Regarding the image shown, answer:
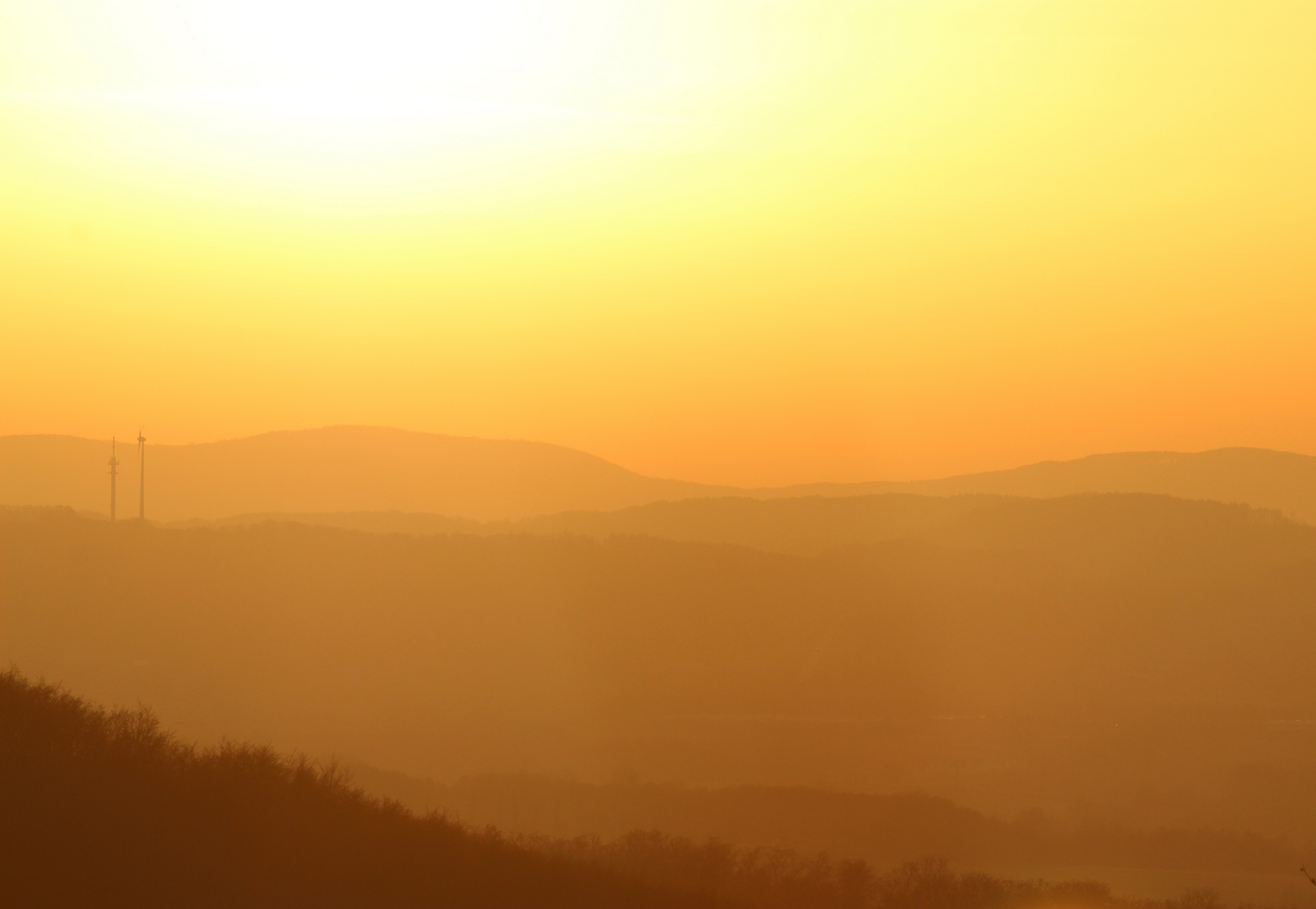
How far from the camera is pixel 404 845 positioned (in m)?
14.7

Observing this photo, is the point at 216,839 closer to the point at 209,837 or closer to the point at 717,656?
the point at 209,837

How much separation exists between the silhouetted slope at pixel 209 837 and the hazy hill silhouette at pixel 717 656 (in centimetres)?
8315

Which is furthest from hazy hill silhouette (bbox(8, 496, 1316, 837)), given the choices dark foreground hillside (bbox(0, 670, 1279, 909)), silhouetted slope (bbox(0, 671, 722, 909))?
silhouetted slope (bbox(0, 671, 722, 909))

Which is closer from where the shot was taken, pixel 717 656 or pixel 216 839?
pixel 216 839

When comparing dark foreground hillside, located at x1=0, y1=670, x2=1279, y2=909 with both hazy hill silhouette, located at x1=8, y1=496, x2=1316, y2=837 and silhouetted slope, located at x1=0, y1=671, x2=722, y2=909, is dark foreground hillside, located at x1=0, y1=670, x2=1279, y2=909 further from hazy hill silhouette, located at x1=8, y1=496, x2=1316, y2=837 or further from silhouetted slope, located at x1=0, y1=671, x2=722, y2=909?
hazy hill silhouette, located at x1=8, y1=496, x2=1316, y2=837

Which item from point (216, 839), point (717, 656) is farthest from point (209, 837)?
point (717, 656)

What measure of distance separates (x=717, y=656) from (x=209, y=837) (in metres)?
149

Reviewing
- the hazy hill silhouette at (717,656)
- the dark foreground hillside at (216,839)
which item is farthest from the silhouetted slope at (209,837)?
the hazy hill silhouette at (717,656)

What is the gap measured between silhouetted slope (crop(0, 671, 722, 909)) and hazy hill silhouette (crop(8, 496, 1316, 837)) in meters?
83.2

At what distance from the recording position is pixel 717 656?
160 metres

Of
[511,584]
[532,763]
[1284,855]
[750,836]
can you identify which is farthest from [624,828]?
[511,584]

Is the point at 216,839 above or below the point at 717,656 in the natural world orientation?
below

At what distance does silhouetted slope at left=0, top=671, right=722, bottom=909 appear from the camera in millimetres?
10891

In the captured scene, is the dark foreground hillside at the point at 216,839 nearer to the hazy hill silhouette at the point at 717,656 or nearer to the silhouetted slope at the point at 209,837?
the silhouetted slope at the point at 209,837
